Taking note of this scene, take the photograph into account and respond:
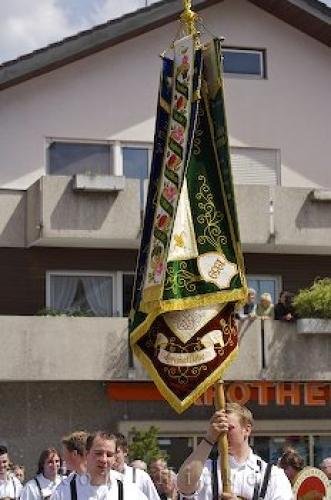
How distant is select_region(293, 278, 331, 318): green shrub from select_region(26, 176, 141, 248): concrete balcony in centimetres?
318

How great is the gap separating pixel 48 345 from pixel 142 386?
212cm

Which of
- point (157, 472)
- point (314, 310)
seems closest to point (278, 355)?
point (314, 310)

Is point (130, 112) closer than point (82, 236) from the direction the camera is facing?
No

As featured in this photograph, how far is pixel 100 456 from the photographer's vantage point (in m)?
8.43

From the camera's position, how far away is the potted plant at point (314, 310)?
79.6 ft

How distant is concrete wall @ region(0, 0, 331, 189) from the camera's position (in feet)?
85.3

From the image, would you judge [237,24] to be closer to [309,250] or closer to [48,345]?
[309,250]

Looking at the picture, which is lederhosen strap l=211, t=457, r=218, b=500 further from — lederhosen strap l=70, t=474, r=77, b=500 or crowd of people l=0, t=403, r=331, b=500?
lederhosen strap l=70, t=474, r=77, b=500

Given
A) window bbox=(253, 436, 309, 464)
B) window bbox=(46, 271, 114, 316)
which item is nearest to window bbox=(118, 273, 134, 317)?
window bbox=(46, 271, 114, 316)

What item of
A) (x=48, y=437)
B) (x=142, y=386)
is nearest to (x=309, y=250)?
(x=142, y=386)

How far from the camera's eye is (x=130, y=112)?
87.5 feet

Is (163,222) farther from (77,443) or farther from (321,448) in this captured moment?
(321,448)

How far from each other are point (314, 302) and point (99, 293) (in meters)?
4.12

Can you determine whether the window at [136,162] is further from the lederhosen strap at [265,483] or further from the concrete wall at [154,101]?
the lederhosen strap at [265,483]
